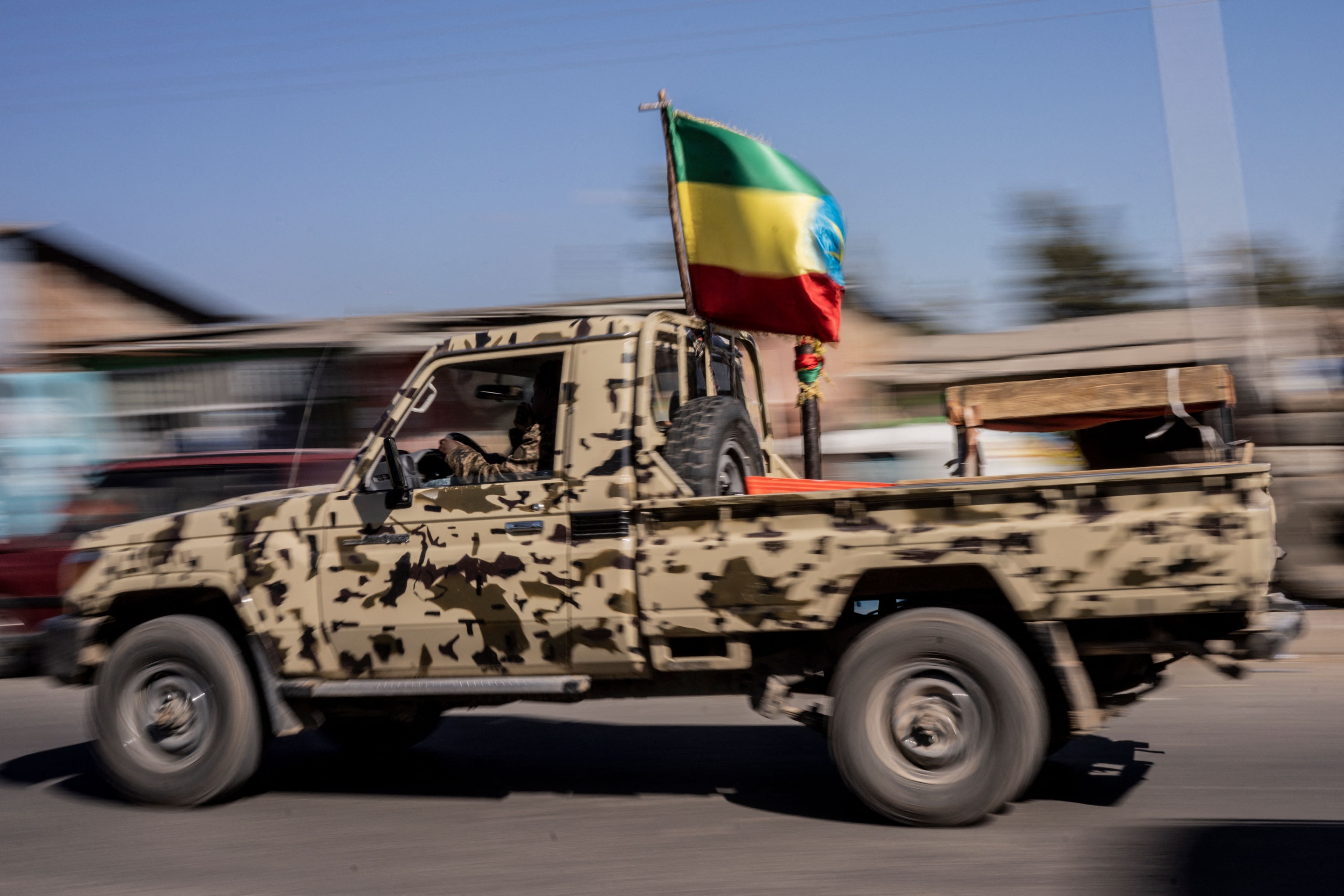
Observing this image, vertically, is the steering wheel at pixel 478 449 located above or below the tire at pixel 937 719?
above

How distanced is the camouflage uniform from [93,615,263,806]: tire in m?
1.37

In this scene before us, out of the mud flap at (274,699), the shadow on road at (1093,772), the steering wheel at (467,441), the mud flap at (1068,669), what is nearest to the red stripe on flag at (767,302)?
the steering wheel at (467,441)

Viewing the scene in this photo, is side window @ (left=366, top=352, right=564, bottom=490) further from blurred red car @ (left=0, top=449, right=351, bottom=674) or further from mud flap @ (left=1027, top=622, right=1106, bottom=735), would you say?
blurred red car @ (left=0, top=449, right=351, bottom=674)

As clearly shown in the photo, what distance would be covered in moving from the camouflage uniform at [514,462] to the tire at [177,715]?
4.49 feet

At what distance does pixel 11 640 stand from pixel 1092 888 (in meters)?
8.49

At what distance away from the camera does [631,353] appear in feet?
17.3

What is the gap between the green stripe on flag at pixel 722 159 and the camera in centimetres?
633

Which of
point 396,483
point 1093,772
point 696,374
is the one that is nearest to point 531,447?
point 396,483

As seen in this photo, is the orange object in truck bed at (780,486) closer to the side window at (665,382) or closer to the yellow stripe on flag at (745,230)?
the side window at (665,382)

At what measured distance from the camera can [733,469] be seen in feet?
18.2

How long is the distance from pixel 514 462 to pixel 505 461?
0.32ft

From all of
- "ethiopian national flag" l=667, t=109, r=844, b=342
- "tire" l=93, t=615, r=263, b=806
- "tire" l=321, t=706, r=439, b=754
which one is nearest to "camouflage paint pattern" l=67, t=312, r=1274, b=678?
"tire" l=93, t=615, r=263, b=806

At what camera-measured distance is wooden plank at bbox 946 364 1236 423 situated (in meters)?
5.20

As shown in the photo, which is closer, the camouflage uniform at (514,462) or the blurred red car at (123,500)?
the camouflage uniform at (514,462)
